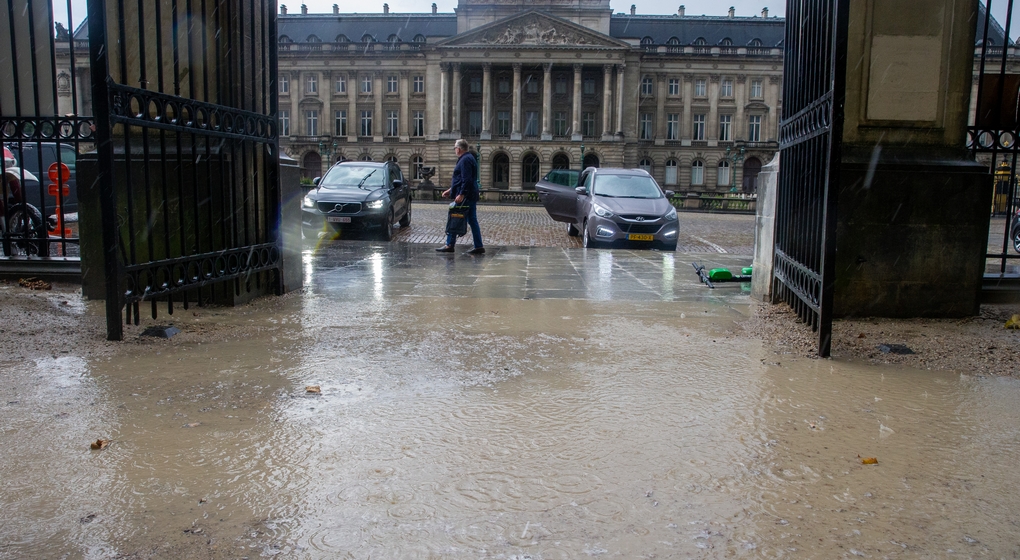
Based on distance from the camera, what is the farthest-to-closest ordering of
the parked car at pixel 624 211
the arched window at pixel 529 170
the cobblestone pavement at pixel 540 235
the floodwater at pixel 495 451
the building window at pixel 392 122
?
the building window at pixel 392 122 → the arched window at pixel 529 170 → the cobblestone pavement at pixel 540 235 → the parked car at pixel 624 211 → the floodwater at pixel 495 451

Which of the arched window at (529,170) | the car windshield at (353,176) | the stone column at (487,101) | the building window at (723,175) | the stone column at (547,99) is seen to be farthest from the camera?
the building window at (723,175)

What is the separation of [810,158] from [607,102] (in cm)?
6799

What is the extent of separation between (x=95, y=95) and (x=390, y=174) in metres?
13.0

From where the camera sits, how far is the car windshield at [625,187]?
15.1m

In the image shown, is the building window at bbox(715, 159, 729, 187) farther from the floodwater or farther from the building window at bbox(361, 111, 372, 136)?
the floodwater

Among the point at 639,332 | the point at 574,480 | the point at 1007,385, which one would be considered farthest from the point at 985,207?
the point at 574,480

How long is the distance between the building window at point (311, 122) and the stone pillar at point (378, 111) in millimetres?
5801

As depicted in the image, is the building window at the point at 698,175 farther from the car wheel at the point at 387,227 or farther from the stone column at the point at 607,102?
the car wheel at the point at 387,227

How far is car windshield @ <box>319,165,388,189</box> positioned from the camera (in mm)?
16312

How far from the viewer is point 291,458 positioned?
9.43 ft

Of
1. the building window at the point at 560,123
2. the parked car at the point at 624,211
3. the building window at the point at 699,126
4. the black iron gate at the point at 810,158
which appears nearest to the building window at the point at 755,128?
the building window at the point at 699,126

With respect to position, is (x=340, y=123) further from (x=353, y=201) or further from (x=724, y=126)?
(x=353, y=201)

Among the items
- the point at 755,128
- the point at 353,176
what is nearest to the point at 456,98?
the point at 755,128

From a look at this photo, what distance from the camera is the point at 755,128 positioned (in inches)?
2906
